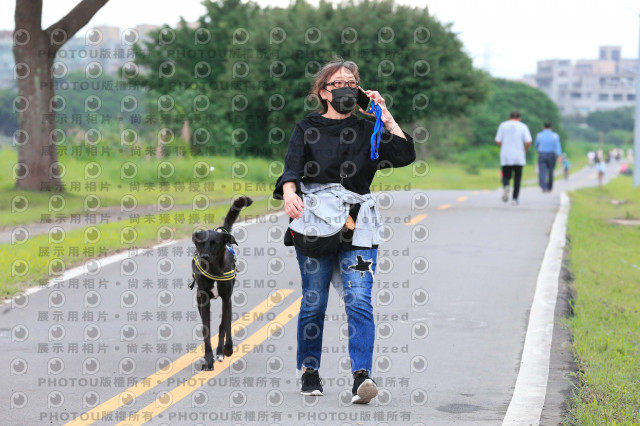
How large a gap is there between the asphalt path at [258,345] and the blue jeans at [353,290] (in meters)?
0.36

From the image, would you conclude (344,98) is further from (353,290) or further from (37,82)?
(37,82)

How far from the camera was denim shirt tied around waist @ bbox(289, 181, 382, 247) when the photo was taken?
6.39m

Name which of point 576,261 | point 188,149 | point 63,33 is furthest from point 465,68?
point 576,261

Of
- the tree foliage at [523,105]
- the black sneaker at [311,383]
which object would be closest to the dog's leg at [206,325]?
the black sneaker at [311,383]

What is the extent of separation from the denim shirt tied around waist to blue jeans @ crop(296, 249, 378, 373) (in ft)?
0.37

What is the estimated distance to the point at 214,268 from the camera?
7.39 m

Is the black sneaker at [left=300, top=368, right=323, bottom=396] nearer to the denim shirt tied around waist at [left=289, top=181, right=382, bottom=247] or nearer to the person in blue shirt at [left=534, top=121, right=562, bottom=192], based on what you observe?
the denim shirt tied around waist at [left=289, top=181, right=382, bottom=247]

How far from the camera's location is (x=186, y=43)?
198 ft

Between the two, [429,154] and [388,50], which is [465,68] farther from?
[429,154]

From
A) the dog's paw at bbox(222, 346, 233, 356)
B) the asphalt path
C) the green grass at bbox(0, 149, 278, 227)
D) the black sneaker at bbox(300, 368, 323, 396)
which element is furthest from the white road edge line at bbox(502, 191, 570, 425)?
the green grass at bbox(0, 149, 278, 227)

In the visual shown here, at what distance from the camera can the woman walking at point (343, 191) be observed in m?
6.41

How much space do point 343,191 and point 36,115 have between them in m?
15.9

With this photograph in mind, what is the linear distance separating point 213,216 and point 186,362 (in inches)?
404

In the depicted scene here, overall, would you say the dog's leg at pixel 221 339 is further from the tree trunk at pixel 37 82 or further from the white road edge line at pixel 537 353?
the tree trunk at pixel 37 82
